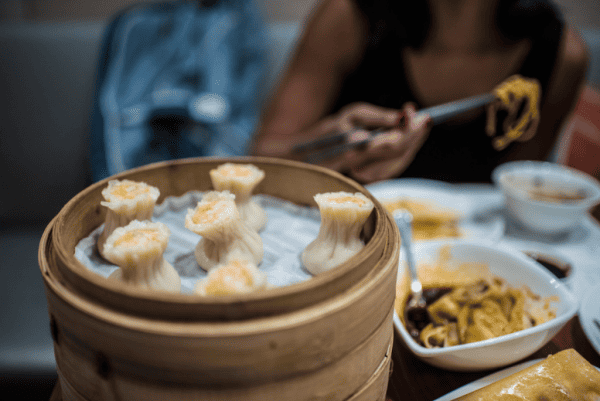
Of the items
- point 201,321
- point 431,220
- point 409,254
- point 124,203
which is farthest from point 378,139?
point 201,321

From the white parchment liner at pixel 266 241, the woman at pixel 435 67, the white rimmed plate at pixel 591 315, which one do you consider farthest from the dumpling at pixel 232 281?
the woman at pixel 435 67

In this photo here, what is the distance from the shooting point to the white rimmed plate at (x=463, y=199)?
48.1 inches

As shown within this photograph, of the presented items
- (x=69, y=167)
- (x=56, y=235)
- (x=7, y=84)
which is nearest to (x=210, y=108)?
(x=69, y=167)

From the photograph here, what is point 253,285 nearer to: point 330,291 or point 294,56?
point 330,291

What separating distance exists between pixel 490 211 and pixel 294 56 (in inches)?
62.9

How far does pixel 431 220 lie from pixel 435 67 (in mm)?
1425

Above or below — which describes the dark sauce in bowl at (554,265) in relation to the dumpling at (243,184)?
below

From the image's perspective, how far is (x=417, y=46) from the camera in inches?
90.6

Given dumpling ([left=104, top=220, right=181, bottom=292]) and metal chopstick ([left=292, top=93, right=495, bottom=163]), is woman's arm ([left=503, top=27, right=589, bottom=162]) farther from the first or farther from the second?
dumpling ([left=104, top=220, right=181, bottom=292])

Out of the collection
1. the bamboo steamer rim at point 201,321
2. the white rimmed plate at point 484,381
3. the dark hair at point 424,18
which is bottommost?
the white rimmed plate at point 484,381

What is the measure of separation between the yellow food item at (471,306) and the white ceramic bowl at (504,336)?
0.02 metres

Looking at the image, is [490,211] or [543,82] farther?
[543,82]

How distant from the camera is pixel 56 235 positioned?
53 cm

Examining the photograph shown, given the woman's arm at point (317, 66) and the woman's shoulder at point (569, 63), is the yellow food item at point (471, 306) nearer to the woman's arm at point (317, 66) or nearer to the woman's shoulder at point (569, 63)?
the woman's arm at point (317, 66)
